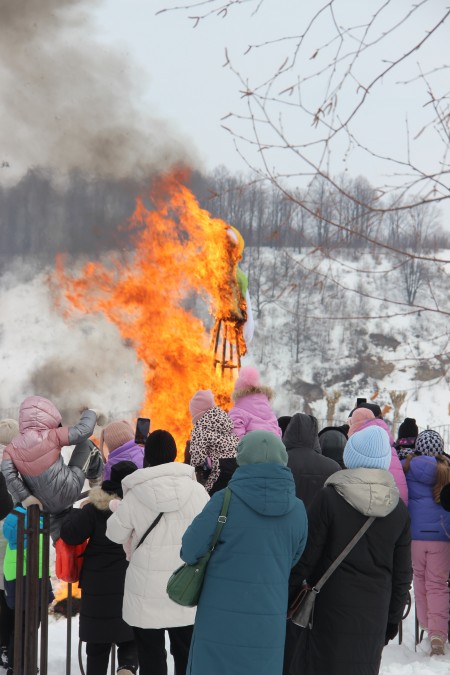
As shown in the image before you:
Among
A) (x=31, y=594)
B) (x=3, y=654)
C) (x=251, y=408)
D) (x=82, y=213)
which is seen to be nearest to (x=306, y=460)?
(x=251, y=408)

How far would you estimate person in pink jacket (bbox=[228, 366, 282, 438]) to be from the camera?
6926 mm

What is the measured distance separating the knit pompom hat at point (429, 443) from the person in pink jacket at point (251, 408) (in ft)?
4.21

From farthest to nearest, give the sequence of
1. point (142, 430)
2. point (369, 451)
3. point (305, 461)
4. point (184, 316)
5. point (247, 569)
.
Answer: point (184, 316) < point (142, 430) < point (305, 461) < point (369, 451) < point (247, 569)

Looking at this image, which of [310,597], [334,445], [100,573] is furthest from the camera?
[334,445]

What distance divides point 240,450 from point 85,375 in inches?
1498

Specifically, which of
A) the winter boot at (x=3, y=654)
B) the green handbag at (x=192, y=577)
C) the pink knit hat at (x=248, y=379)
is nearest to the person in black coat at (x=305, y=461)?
the pink knit hat at (x=248, y=379)

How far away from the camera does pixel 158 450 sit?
454cm

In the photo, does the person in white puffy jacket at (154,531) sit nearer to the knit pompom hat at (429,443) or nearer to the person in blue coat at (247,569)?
the person in blue coat at (247,569)

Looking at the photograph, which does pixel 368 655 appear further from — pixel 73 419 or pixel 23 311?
pixel 23 311

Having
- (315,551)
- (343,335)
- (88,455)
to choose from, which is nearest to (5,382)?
(343,335)

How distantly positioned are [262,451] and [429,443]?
3.38 metres

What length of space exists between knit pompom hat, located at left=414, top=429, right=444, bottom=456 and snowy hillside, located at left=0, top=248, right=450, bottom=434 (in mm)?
29637

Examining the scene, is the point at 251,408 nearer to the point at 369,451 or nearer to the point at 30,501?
the point at 30,501

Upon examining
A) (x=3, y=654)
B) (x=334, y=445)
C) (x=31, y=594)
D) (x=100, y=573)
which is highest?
(x=334, y=445)
